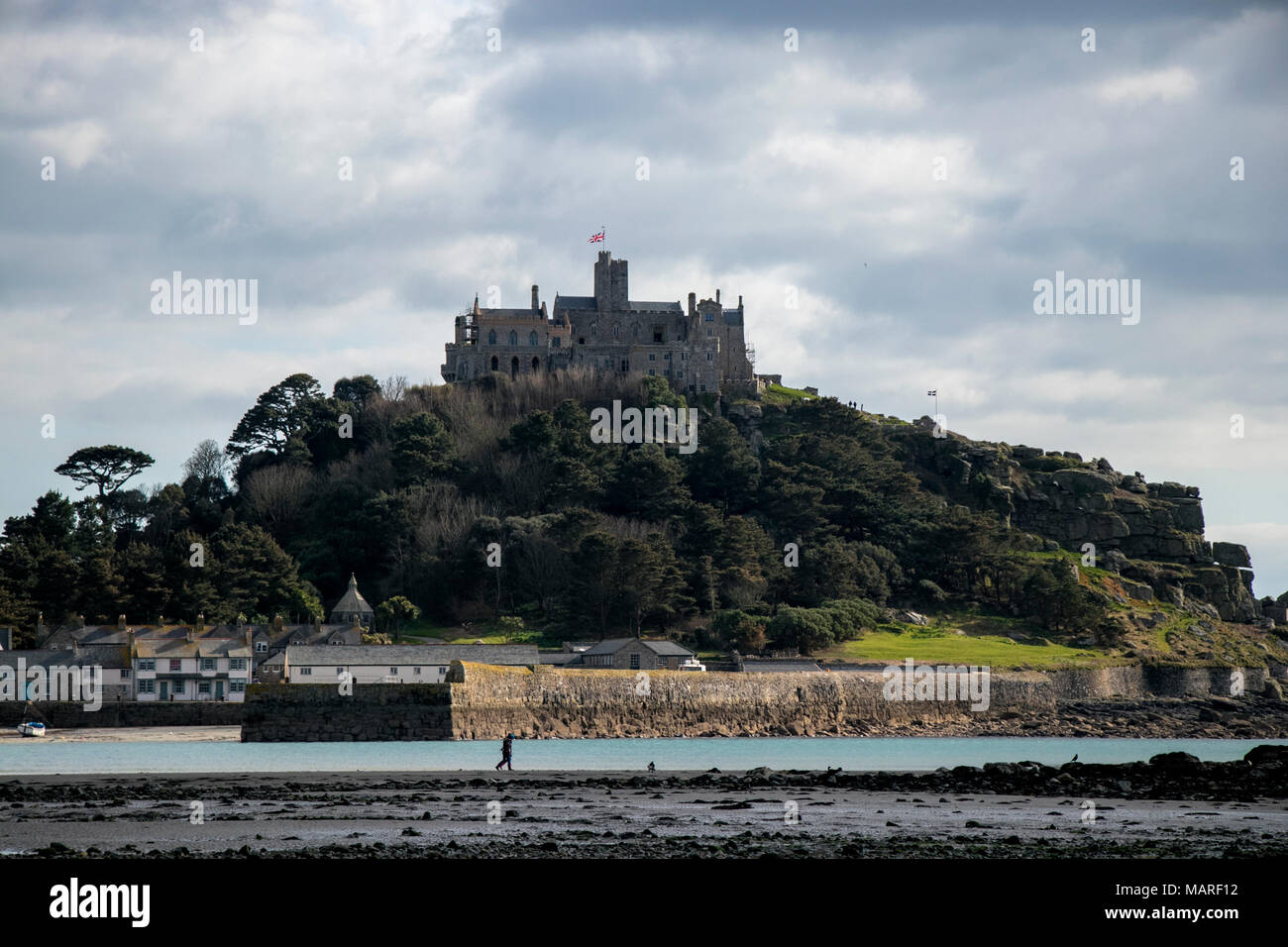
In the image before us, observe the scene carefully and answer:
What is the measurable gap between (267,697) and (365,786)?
824 inches

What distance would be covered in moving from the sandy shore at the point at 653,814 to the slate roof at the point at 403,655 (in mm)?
26607

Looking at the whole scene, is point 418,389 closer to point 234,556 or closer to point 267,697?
point 234,556

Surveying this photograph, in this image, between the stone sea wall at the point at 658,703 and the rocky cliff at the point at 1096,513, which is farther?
the rocky cliff at the point at 1096,513

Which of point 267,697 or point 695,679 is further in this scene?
point 695,679

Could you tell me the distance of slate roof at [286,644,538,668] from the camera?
58.9m

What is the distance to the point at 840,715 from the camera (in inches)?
2466

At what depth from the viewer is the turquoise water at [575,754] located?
123ft

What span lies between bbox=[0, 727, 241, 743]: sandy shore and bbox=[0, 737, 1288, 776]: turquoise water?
102cm

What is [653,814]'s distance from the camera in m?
23.4

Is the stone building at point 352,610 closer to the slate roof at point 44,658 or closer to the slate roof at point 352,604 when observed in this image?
the slate roof at point 352,604
